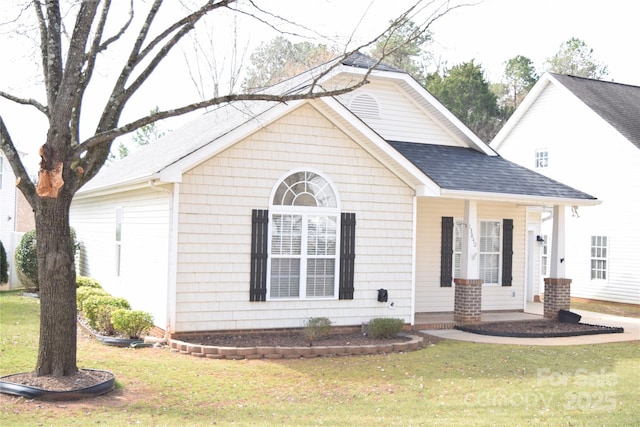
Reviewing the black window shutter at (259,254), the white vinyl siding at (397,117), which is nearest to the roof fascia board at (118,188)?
the black window shutter at (259,254)

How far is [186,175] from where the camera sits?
37.0 ft

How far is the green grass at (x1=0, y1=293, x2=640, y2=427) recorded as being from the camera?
720cm

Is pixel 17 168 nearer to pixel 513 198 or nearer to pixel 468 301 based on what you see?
pixel 468 301

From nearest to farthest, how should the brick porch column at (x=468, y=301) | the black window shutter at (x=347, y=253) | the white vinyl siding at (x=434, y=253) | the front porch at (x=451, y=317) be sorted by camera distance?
the black window shutter at (x=347, y=253) → the front porch at (x=451, y=317) → the brick porch column at (x=468, y=301) → the white vinyl siding at (x=434, y=253)

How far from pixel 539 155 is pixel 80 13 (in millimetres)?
19654

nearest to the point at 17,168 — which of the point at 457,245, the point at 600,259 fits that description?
the point at 457,245

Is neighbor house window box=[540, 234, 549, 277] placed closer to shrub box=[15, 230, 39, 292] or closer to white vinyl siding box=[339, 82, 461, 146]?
white vinyl siding box=[339, 82, 461, 146]

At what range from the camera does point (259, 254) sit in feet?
38.8

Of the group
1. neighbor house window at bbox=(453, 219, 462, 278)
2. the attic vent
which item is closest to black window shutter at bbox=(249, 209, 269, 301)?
the attic vent

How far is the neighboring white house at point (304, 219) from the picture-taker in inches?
450

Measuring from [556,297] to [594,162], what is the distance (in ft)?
26.1

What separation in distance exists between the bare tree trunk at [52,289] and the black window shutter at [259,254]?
4.16 metres

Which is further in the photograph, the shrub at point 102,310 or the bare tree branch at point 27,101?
the shrub at point 102,310

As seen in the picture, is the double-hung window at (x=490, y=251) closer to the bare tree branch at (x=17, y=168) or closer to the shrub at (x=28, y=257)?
the bare tree branch at (x=17, y=168)
